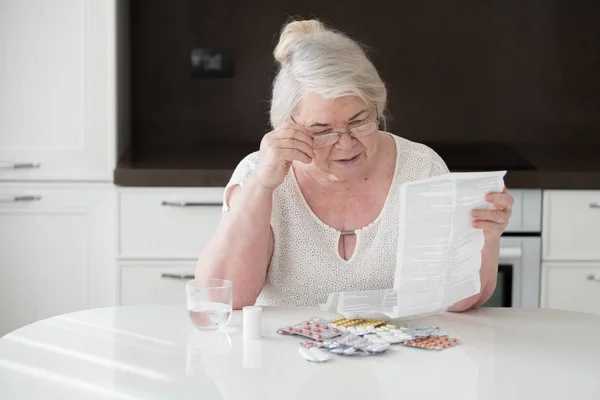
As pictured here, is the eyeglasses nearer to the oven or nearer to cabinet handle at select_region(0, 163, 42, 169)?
the oven

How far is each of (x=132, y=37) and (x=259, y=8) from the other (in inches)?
19.3

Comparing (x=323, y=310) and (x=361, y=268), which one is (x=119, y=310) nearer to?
(x=323, y=310)

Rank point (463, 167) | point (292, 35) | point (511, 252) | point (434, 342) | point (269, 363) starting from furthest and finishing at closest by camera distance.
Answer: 1. point (463, 167)
2. point (511, 252)
3. point (292, 35)
4. point (434, 342)
5. point (269, 363)

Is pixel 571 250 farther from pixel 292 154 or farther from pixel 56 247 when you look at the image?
pixel 56 247

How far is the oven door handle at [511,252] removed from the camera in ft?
9.90

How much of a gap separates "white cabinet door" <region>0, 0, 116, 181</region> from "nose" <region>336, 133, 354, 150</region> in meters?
1.37

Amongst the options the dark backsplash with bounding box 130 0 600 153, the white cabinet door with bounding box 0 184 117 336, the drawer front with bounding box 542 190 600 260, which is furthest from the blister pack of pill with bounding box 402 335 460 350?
the dark backsplash with bounding box 130 0 600 153

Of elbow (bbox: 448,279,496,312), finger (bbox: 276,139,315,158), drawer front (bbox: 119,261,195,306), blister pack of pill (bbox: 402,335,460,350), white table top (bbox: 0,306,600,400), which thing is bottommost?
drawer front (bbox: 119,261,195,306)

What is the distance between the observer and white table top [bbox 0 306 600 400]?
4.51ft

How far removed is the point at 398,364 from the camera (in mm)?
→ 1494

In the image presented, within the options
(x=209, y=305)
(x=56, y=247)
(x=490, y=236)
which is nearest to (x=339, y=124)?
(x=490, y=236)

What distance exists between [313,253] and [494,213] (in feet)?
1.50

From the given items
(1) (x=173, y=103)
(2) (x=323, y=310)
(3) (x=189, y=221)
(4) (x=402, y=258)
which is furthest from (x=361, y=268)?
(1) (x=173, y=103)

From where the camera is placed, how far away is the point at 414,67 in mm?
3631
